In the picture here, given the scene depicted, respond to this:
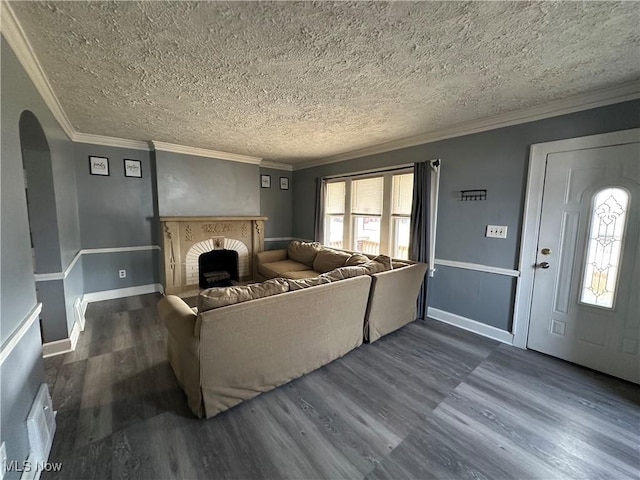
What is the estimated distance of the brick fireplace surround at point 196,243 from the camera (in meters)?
4.12

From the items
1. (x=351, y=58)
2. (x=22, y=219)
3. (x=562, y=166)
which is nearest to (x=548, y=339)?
(x=562, y=166)

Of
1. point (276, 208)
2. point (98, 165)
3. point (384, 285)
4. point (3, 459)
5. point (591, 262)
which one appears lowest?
point (3, 459)

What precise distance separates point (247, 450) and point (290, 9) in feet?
8.13

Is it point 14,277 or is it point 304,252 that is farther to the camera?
point 304,252

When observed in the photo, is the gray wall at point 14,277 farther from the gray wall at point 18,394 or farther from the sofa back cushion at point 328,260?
the sofa back cushion at point 328,260

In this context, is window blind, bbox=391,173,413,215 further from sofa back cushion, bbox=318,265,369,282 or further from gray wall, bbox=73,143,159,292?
gray wall, bbox=73,143,159,292

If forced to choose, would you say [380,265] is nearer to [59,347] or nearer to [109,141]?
[59,347]

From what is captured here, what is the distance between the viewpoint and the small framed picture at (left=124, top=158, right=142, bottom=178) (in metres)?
3.98

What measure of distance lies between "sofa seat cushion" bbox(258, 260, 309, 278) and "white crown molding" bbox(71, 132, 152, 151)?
267 centimetres

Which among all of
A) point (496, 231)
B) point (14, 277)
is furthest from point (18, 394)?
point (496, 231)

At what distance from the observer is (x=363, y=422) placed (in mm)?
1784

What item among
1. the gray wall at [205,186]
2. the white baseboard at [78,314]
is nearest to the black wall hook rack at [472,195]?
the gray wall at [205,186]

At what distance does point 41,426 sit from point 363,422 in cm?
191

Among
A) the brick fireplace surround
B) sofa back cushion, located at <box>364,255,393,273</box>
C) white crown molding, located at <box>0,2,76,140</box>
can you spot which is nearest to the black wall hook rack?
sofa back cushion, located at <box>364,255,393,273</box>
